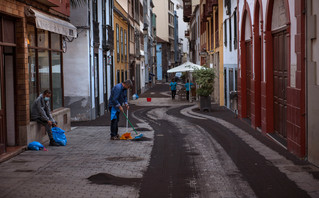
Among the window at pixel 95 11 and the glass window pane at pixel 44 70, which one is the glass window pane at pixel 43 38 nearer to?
the glass window pane at pixel 44 70

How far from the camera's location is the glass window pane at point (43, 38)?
545 inches

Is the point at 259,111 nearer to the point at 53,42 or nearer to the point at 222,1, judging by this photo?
the point at 53,42

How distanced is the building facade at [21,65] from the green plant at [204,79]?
429 inches

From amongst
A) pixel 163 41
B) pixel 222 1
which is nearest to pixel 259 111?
pixel 222 1

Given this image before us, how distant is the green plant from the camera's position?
24172 millimetres

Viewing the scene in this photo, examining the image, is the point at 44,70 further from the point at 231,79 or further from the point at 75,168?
the point at 231,79

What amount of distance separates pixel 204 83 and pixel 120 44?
32.6 feet

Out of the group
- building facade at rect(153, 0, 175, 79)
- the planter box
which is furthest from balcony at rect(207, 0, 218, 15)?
building facade at rect(153, 0, 175, 79)

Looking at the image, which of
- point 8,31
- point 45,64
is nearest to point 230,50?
point 45,64

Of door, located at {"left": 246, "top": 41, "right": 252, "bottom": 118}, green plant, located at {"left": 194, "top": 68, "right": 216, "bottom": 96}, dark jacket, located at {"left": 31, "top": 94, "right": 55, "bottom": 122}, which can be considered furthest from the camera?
green plant, located at {"left": 194, "top": 68, "right": 216, "bottom": 96}

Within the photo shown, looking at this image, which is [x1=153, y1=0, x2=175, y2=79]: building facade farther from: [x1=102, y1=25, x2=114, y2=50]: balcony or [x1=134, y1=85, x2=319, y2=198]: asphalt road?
[x1=134, y1=85, x2=319, y2=198]: asphalt road

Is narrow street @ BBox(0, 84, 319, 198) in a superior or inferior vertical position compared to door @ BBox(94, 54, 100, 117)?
inferior

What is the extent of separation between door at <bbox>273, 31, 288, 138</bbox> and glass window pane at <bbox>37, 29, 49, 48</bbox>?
6.26 metres

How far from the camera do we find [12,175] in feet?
30.0
